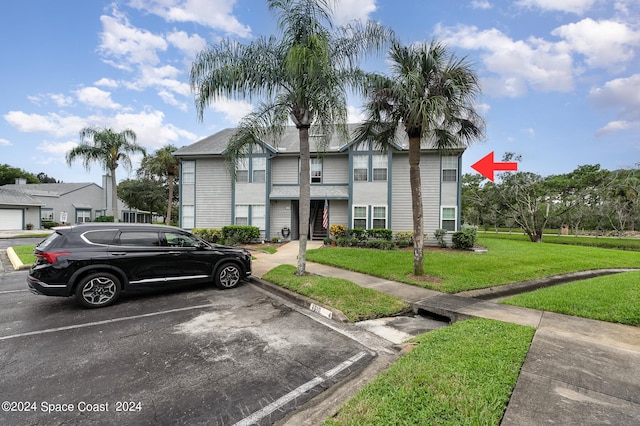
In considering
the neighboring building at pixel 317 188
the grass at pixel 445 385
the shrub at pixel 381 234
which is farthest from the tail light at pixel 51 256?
the shrub at pixel 381 234

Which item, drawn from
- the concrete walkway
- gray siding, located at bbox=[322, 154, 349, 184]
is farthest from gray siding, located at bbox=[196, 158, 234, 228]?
the concrete walkway

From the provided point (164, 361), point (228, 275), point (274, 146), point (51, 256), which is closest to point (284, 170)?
point (274, 146)

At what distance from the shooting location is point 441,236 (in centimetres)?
1514

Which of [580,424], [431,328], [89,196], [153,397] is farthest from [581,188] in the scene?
[89,196]

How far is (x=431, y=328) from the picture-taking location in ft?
16.8

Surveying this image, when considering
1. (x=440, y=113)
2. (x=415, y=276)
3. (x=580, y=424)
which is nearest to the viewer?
(x=580, y=424)

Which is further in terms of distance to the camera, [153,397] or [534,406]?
[153,397]

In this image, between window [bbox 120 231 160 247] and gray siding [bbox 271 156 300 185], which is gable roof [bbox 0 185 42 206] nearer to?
gray siding [bbox 271 156 300 185]

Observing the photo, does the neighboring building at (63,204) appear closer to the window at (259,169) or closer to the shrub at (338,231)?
the window at (259,169)

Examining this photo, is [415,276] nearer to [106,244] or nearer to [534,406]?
[534,406]

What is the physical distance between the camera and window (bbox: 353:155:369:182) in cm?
1611

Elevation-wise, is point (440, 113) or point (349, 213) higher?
point (440, 113)

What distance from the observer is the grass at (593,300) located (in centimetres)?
531

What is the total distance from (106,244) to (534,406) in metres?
7.41
